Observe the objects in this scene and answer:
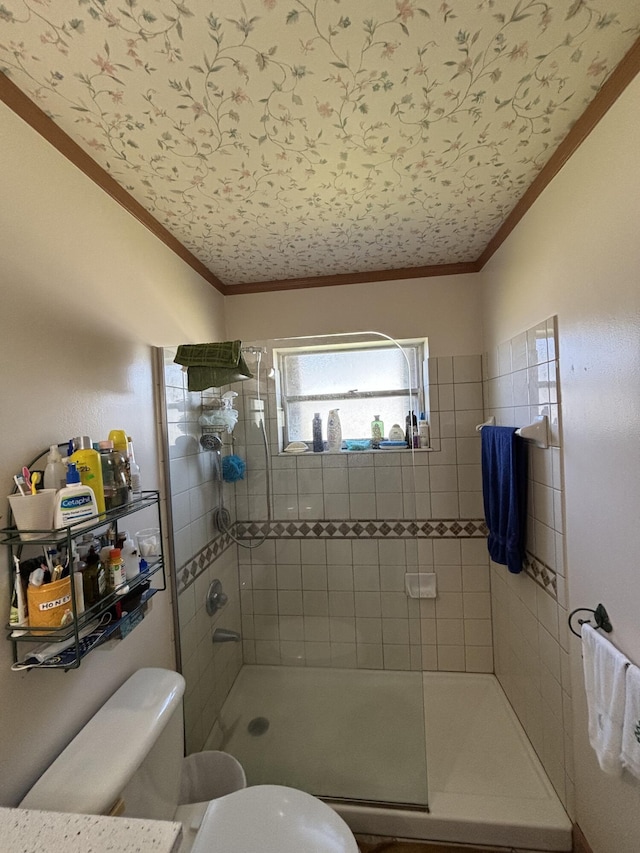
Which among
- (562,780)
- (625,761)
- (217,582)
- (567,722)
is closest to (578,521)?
(625,761)

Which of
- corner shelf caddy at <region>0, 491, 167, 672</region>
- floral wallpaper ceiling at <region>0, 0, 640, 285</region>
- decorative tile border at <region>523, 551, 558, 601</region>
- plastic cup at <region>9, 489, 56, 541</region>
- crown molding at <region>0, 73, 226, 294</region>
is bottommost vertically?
decorative tile border at <region>523, 551, 558, 601</region>

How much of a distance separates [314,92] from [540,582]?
1.91m

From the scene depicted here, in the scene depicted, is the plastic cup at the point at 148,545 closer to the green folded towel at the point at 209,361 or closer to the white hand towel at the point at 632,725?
the green folded towel at the point at 209,361

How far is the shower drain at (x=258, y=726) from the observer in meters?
1.75

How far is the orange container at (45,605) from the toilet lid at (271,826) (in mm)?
808

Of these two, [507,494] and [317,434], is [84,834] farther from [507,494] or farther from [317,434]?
[507,494]

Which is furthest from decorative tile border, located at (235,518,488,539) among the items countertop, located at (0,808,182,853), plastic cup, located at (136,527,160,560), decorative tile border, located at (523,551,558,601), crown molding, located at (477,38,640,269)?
crown molding, located at (477,38,640,269)

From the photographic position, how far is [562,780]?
4.72 ft

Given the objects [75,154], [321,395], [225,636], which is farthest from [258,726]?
[75,154]

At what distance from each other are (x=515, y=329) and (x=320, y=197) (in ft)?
3.43

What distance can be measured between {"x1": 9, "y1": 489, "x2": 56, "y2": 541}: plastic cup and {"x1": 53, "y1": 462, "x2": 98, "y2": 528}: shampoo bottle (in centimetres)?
3

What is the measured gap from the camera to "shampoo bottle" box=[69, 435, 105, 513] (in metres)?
0.99

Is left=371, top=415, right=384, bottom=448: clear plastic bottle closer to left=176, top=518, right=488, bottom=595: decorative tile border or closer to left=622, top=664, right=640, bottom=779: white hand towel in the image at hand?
left=176, top=518, right=488, bottom=595: decorative tile border

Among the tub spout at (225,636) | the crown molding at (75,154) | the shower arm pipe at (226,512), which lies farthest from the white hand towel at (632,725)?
the crown molding at (75,154)
